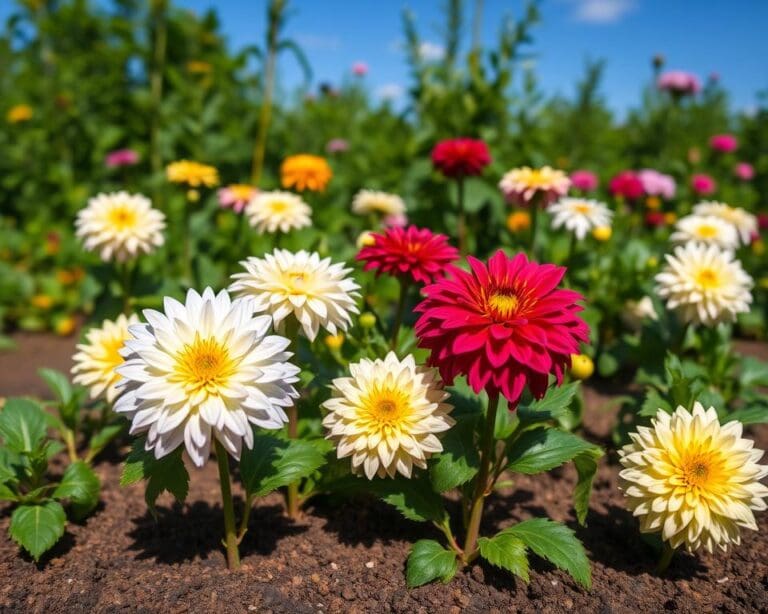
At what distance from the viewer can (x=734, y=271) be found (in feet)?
8.71

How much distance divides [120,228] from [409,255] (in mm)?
1547

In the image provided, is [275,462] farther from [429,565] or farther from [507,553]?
[507,553]

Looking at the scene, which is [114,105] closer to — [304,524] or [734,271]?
[304,524]

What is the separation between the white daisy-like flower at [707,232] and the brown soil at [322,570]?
143 centimetres

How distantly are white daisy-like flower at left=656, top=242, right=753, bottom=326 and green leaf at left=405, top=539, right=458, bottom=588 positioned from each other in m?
1.47

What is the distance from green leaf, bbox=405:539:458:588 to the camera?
1.83m

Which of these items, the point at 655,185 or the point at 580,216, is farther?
the point at 655,185

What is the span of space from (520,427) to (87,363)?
1.69 meters

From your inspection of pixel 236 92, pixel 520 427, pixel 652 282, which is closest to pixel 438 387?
pixel 520 427

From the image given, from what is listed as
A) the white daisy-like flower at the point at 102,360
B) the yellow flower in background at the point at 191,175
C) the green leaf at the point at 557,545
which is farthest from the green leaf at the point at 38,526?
the yellow flower in background at the point at 191,175

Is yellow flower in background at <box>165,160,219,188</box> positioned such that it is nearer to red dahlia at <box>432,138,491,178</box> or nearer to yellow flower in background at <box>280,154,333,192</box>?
yellow flower in background at <box>280,154,333,192</box>

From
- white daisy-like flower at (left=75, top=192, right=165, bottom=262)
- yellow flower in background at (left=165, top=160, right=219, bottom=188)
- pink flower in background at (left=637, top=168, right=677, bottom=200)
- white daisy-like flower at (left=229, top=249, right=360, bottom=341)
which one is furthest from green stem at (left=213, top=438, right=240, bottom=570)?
pink flower in background at (left=637, top=168, right=677, bottom=200)

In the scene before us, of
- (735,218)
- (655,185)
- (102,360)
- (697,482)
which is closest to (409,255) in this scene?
(697,482)

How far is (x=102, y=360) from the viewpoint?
2.44 metres
